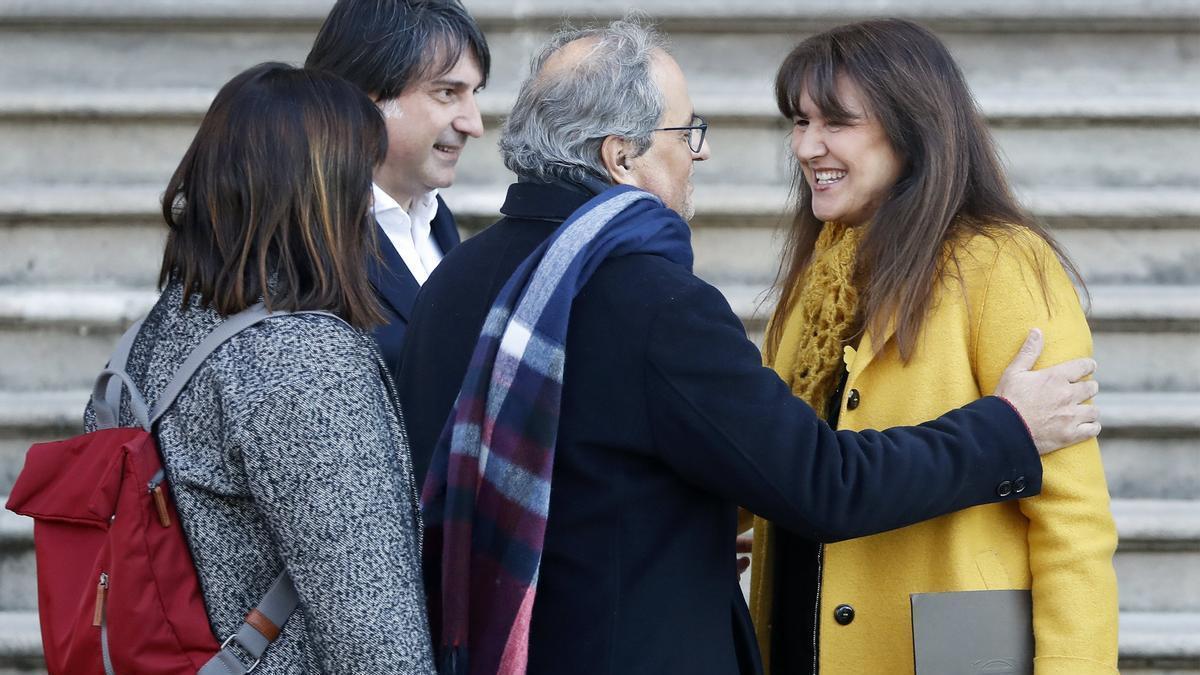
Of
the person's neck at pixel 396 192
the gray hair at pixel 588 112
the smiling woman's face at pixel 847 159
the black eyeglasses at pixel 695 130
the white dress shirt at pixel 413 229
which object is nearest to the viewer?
the gray hair at pixel 588 112

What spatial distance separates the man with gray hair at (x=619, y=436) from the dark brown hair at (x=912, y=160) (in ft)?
0.88

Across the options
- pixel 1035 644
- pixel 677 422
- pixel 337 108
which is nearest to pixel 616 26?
pixel 337 108

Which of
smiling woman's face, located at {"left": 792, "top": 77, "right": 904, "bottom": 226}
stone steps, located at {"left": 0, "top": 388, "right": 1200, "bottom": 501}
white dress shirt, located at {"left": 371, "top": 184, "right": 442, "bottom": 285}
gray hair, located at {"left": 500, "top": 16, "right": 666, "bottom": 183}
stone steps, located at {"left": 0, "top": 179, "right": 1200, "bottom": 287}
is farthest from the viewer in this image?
stone steps, located at {"left": 0, "top": 179, "right": 1200, "bottom": 287}

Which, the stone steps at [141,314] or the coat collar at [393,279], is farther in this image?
the stone steps at [141,314]

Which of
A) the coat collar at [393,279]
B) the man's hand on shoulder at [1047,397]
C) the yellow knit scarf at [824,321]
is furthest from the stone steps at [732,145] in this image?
the man's hand on shoulder at [1047,397]

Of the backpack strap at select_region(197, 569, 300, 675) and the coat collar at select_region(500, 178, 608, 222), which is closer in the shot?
the backpack strap at select_region(197, 569, 300, 675)

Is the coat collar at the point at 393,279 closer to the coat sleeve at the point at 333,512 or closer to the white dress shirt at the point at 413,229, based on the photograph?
the white dress shirt at the point at 413,229

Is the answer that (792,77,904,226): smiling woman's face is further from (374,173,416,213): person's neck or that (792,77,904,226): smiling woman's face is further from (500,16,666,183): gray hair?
(374,173,416,213): person's neck

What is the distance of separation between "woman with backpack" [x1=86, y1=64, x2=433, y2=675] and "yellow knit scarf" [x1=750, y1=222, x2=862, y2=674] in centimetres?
86

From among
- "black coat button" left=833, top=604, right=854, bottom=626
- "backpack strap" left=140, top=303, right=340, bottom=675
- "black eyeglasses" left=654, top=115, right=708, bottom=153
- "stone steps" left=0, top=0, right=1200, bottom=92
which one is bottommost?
"black coat button" left=833, top=604, right=854, bottom=626

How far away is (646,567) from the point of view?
1.99 meters

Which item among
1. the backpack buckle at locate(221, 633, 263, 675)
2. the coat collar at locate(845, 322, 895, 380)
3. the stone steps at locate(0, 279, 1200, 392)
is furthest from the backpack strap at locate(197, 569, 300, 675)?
the stone steps at locate(0, 279, 1200, 392)

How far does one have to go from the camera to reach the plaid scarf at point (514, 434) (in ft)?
6.31

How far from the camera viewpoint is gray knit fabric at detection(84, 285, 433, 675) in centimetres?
176
